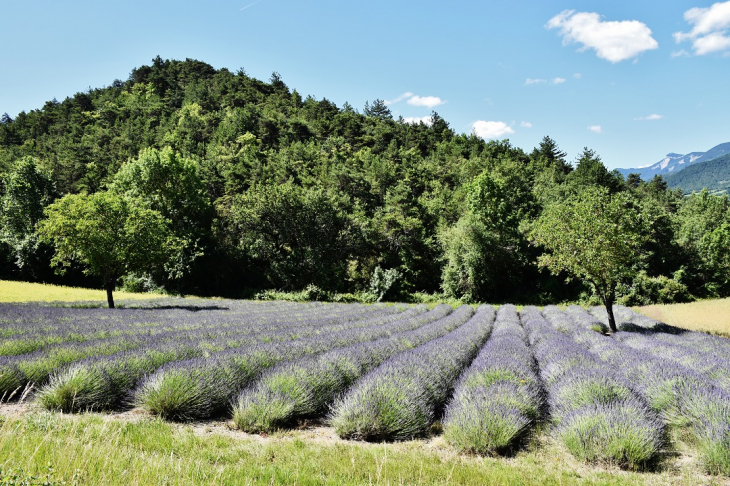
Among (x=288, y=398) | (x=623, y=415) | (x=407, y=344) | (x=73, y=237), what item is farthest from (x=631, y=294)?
(x=73, y=237)

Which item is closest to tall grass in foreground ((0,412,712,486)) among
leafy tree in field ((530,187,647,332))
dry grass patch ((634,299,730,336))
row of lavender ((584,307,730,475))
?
row of lavender ((584,307,730,475))

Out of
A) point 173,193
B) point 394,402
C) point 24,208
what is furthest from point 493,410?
point 24,208

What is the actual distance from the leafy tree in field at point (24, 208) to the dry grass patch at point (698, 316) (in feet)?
169

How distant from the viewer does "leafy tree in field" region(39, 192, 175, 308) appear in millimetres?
19375

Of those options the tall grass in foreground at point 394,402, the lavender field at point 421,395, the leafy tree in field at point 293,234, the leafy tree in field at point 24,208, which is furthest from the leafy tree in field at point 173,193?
the tall grass in foreground at point 394,402

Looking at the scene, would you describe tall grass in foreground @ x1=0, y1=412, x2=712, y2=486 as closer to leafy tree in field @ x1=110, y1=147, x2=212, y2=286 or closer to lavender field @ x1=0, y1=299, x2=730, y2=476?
lavender field @ x1=0, y1=299, x2=730, y2=476

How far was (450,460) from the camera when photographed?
3906 millimetres

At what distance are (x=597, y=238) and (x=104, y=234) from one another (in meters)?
24.1

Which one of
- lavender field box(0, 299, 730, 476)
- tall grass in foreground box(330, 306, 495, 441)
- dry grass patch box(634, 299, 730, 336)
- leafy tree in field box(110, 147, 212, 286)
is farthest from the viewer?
leafy tree in field box(110, 147, 212, 286)

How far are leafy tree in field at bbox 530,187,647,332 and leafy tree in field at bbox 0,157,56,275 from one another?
43997mm

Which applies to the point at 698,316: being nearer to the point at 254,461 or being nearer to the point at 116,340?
the point at 254,461

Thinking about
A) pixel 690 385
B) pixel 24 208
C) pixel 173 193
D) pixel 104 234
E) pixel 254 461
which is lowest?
pixel 690 385

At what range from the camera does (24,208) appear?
39656 millimetres

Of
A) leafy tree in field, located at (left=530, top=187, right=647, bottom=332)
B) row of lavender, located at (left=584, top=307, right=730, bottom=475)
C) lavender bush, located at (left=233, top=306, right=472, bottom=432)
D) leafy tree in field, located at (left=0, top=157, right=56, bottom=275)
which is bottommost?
row of lavender, located at (left=584, top=307, right=730, bottom=475)
